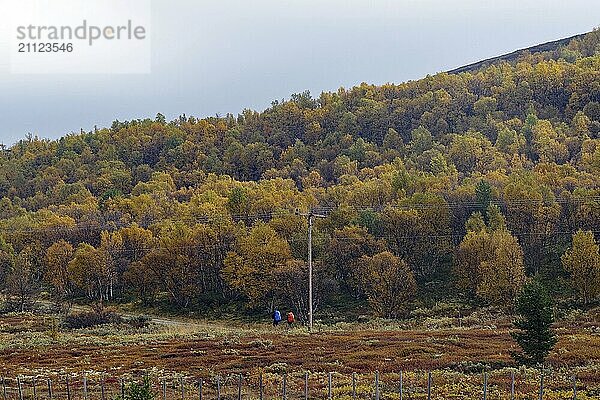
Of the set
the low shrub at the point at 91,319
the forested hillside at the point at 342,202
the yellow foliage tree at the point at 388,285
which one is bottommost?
the low shrub at the point at 91,319

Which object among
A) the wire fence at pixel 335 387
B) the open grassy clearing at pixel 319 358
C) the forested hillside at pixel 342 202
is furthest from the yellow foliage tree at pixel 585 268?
the wire fence at pixel 335 387

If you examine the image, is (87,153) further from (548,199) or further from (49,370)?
(49,370)

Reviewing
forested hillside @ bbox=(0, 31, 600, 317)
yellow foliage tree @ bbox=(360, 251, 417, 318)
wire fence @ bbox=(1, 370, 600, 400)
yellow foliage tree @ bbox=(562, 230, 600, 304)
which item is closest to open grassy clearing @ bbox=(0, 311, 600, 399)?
wire fence @ bbox=(1, 370, 600, 400)

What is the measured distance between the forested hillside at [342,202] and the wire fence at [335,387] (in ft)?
106

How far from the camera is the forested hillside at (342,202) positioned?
65312 millimetres

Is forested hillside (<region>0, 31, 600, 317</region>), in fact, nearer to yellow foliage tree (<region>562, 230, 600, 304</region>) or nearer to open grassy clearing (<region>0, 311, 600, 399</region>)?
yellow foliage tree (<region>562, 230, 600, 304</region>)

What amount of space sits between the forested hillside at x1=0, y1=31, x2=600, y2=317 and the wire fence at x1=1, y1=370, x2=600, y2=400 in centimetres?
3237

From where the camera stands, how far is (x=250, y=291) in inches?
2589

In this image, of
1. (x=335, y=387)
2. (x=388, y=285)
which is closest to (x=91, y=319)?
(x=388, y=285)

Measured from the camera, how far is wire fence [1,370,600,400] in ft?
67.9

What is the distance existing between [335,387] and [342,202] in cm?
6416

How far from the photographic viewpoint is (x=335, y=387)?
23656 mm

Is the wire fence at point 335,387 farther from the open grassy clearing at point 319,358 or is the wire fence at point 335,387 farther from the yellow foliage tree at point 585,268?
the yellow foliage tree at point 585,268

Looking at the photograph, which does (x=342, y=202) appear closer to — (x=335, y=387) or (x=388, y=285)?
(x=388, y=285)
